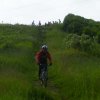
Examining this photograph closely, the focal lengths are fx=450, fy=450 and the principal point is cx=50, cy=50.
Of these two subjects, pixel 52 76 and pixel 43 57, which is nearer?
pixel 43 57

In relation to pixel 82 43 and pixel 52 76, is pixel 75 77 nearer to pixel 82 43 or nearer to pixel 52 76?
pixel 52 76

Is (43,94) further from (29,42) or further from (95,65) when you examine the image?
(29,42)

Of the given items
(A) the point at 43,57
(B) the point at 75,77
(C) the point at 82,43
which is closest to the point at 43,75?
(A) the point at 43,57

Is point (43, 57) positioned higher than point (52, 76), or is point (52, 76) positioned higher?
point (43, 57)

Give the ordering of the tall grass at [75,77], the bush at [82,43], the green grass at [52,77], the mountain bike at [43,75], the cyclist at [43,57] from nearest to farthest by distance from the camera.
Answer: the green grass at [52,77], the tall grass at [75,77], the cyclist at [43,57], the mountain bike at [43,75], the bush at [82,43]

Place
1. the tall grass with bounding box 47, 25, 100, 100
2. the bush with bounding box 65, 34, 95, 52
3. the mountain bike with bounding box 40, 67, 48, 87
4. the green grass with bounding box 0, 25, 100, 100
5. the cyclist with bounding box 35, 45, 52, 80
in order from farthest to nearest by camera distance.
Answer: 1. the bush with bounding box 65, 34, 95, 52
2. the mountain bike with bounding box 40, 67, 48, 87
3. the cyclist with bounding box 35, 45, 52, 80
4. the tall grass with bounding box 47, 25, 100, 100
5. the green grass with bounding box 0, 25, 100, 100

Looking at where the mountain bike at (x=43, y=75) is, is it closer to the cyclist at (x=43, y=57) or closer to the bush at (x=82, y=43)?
the cyclist at (x=43, y=57)

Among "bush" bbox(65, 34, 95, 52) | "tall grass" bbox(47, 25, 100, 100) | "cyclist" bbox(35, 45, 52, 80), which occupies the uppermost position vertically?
"cyclist" bbox(35, 45, 52, 80)

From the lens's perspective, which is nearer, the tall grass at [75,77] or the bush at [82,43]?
the tall grass at [75,77]

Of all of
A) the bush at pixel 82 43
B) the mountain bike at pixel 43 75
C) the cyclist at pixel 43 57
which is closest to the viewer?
the cyclist at pixel 43 57

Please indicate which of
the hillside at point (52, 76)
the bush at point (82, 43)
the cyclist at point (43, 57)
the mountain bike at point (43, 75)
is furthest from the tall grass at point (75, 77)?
the bush at point (82, 43)

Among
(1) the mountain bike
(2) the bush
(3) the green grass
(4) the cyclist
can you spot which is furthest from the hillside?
(4) the cyclist

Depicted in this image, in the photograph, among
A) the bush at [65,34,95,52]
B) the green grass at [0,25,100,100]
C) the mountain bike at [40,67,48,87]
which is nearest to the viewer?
the green grass at [0,25,100,100]

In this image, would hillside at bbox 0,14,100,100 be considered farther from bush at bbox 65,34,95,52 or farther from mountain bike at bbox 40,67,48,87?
bush at bbox 65,34,95,52
